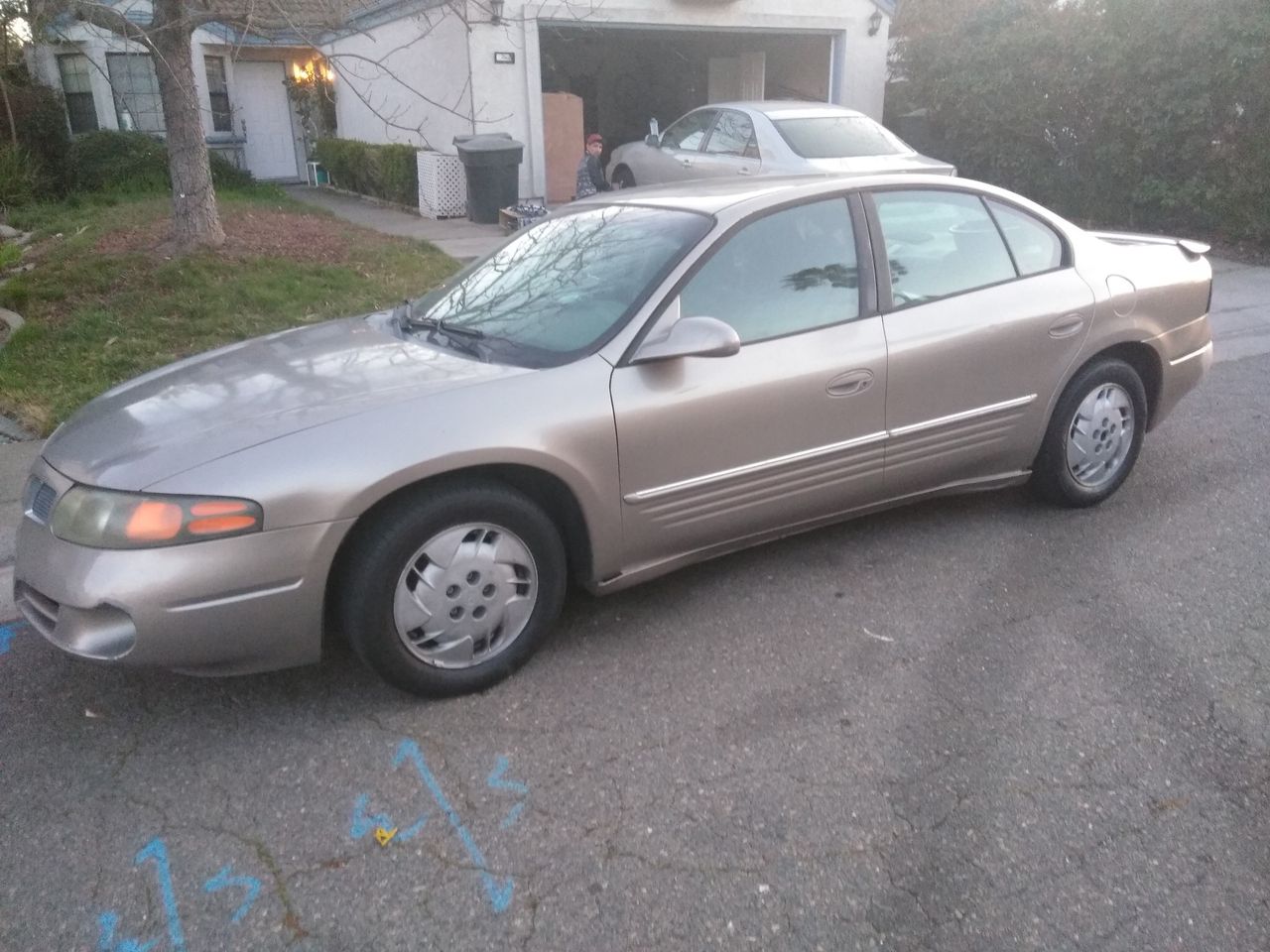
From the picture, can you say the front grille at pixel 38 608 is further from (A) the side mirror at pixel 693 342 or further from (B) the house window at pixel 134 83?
(B) the house window at pixel 134 83

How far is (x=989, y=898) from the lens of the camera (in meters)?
2.55

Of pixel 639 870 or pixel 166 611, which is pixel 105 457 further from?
pixel 639 870

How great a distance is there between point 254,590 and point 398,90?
1656 centimetres

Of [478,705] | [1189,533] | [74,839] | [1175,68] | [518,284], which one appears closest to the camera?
[74,839]

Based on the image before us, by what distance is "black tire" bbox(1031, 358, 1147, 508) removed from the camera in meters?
4.58

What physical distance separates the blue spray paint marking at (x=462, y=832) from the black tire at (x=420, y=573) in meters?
0.24

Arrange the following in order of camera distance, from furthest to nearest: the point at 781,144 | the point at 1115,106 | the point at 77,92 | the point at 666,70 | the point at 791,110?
the point at 666,70
the point at 77,92
the point at 1115,106
the point at 791,110
the point at 781,144

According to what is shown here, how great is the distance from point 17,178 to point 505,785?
55.6ft

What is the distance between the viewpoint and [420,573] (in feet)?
10.6

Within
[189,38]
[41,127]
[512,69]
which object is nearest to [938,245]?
[189,38]

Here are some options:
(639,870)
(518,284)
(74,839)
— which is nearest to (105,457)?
(74,839)

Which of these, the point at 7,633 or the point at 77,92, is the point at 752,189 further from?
the point at 77,92

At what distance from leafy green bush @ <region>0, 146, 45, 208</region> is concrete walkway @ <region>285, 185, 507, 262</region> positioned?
3.99 m

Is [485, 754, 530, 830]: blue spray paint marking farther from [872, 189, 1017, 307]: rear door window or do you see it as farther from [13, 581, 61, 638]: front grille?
[872, 189, 1017, 307]: rear door window
